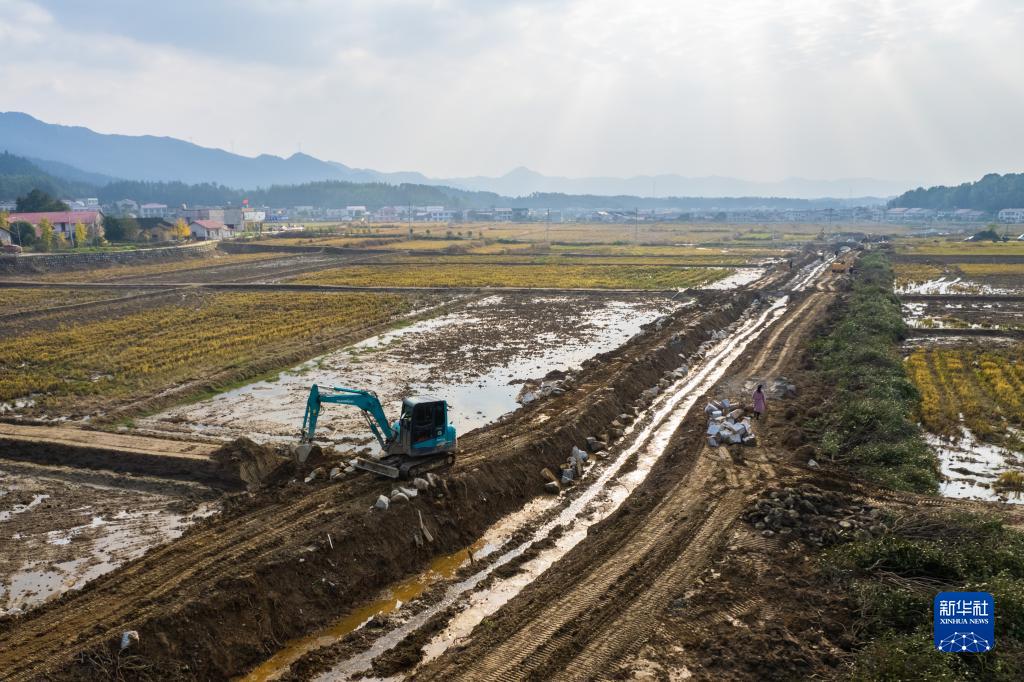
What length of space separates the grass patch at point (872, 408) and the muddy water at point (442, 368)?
974cm

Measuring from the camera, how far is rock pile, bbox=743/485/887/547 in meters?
12.8

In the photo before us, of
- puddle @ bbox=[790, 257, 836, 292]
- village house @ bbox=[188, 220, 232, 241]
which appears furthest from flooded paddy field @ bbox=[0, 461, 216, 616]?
village house @ bbox=[188, 220, 232, 241]

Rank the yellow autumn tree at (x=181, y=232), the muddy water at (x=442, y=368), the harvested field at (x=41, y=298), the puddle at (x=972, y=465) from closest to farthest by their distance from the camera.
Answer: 1. the puddle at (x=972, y=465)
2. the muddy water at (x=442, y=368)
3. the harvested field at (x=41, y=298)
4. the yellow autumn tree at (x=181, y=232)

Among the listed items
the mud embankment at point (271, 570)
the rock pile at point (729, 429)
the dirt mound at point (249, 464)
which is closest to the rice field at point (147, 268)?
the dirt mound at point (249, 464)

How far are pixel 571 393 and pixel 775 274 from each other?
47.6 m

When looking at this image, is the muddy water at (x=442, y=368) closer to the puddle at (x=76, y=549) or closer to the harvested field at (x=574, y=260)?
the puddle at (x=76, y=549)

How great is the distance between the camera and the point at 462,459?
16734 mm

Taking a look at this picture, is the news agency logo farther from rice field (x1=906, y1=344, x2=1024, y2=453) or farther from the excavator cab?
rice field (x1=906, y1=344, x2=1024, y2=453)

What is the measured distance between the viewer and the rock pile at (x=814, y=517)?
1284 centimetres

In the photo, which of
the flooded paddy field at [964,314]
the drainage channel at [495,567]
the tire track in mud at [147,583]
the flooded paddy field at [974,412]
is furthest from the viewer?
the flooded paddy field at [964,314]

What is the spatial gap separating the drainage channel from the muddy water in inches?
196

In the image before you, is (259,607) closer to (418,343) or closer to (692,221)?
(418,343)

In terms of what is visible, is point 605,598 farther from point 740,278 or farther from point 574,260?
point 574,260

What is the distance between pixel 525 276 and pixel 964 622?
54.9m
